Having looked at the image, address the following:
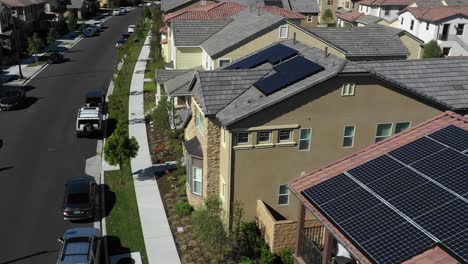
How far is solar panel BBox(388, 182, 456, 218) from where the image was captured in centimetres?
1391

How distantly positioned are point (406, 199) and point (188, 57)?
32.0 meters

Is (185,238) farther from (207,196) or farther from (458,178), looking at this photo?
(458,178)

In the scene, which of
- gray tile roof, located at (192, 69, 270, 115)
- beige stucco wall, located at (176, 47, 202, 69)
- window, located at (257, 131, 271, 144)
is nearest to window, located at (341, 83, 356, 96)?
window, located at (257, 131, 271, 144)

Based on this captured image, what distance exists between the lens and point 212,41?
1623 inches

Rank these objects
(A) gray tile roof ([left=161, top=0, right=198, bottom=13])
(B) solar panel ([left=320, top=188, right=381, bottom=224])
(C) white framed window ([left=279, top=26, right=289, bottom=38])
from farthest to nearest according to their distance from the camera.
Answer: (A) gray tile roof ([left=161, top=0, right=198, bottom=13])
(C) white framed window ([left=279, top=26, right=289, bottom=38])
(B) solar panel ([left=320, top=188, right=381, bottom=224])

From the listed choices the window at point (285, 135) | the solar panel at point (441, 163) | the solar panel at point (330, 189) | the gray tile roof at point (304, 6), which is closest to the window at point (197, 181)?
the window at point (285, 135)

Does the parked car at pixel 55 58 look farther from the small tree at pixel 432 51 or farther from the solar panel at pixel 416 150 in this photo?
the solar panel at pixel 416 150

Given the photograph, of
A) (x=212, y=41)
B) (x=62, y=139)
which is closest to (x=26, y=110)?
(x=62, y=139)

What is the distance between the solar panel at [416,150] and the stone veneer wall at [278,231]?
7.29m

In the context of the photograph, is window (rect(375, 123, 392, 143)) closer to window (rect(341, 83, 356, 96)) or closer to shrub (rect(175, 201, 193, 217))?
window (rect(341, 83, 356, 96))

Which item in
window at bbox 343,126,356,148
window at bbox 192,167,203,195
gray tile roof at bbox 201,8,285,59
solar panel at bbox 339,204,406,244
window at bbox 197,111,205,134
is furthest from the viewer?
gray tile roof at bbox 201,8,285,59

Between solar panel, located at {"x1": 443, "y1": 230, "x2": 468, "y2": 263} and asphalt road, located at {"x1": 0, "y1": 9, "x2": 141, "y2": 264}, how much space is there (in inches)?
712

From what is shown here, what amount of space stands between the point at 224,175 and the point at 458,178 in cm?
1237

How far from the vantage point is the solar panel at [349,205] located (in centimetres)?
1493
